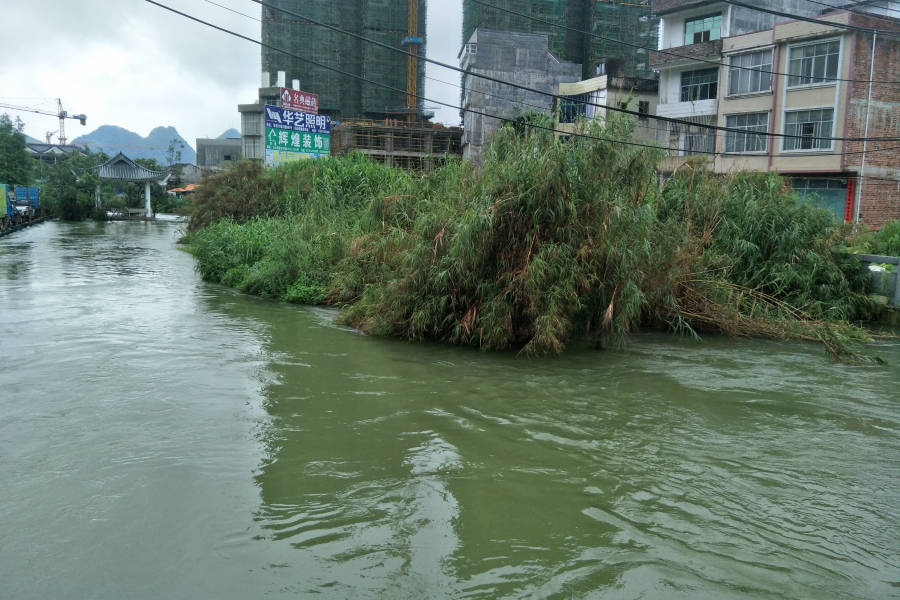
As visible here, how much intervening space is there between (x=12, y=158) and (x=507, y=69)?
112 ft

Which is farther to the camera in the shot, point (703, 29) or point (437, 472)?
point (703, 29)

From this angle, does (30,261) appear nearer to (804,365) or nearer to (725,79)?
(804,365)

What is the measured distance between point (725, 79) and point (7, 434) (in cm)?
3240

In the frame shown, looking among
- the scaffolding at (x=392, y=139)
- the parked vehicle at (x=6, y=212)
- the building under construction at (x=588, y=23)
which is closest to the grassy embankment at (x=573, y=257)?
the parked vehicle at (x=6, y=212)

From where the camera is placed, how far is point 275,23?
59.3m

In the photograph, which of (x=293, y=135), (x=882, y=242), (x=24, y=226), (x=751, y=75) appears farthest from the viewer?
(x=24, y=226)

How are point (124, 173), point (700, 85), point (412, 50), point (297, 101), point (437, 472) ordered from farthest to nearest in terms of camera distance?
point (412, 50)
point (124, 173)
point (297, 101)
point (700, 85)
point (437, 472)

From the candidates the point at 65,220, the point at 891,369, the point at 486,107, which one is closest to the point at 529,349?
the point at 891,369

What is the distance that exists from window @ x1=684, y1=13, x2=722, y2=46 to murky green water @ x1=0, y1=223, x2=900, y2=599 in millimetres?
27942

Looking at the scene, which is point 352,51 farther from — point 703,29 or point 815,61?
point 815,61

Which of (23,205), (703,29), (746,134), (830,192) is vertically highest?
(703,29)

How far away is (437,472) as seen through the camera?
20.7ft

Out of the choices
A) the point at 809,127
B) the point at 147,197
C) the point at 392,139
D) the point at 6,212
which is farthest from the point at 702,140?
the point at 147,197

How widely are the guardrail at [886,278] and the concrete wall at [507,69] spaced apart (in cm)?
3355
